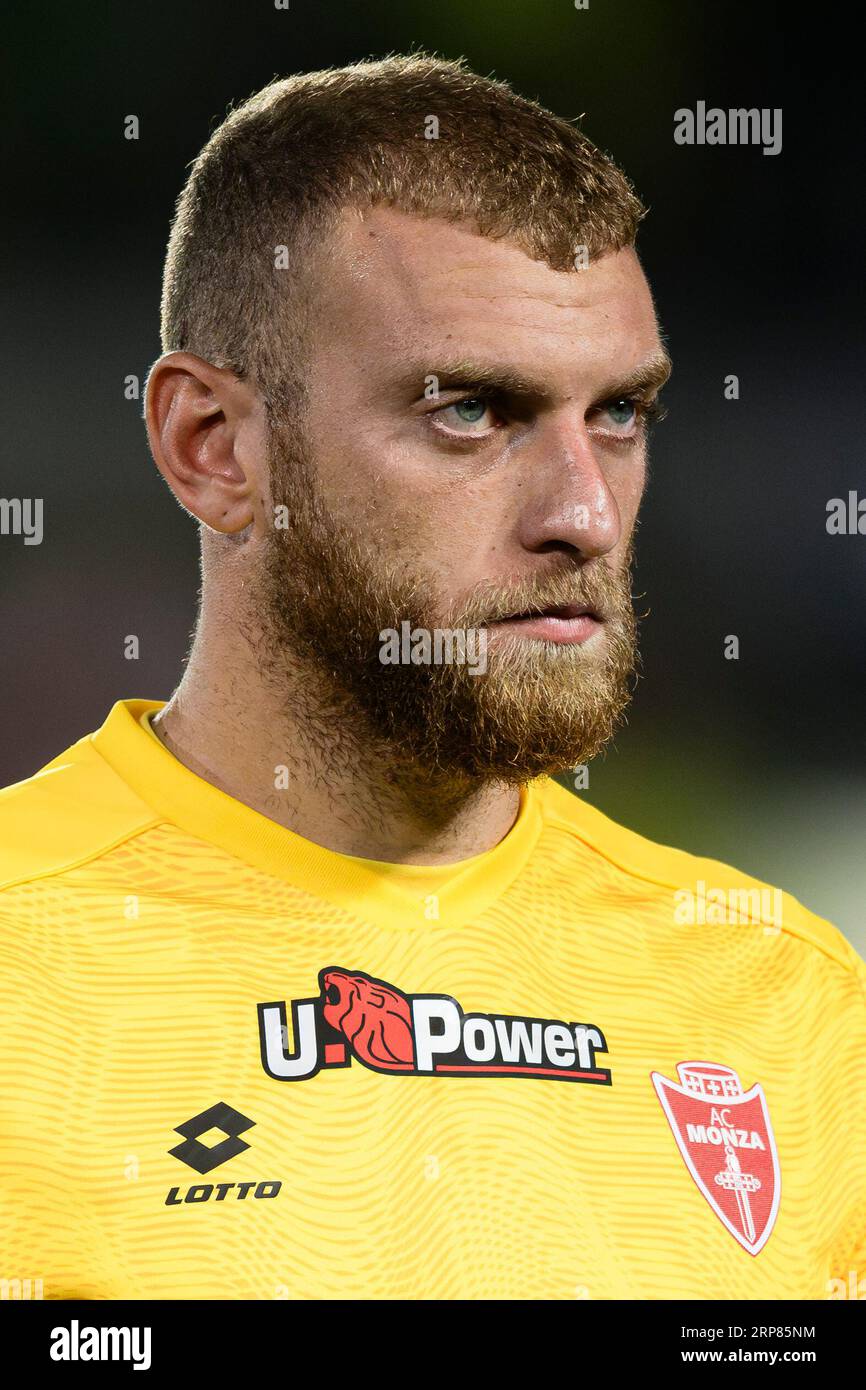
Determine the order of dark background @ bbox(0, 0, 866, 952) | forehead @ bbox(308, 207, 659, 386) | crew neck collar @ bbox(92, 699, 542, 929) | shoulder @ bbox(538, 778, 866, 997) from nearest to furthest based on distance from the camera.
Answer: forehead @ bbox(308, 207, 659, 386)
crew neck collar @ bbox(92, 699, 542, 929)
shoulder @ bbox(538, 778, 866, 997)
dark background @ bbox(0, 0, 866, 952)

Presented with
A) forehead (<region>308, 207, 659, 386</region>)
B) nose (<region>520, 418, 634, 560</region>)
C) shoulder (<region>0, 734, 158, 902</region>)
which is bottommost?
shoulder (<region>0, 734, 158, 902</region>)

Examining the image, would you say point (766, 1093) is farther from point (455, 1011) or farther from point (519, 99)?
point (519, 99)

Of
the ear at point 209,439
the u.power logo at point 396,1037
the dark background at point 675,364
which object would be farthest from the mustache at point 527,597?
the dark background at point 675,364

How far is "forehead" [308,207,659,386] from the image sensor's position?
5.58ft

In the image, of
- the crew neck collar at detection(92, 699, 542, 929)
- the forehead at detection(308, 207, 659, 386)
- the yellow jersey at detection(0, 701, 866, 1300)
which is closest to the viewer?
the yellow jersey at detection(0, 701, 866, 1300)

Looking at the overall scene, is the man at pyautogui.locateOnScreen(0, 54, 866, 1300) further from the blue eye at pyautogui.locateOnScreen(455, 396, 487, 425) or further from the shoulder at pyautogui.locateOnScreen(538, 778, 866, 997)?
the shoulder at pyautogui.locateOnScreen(538, 778, 866, 997)

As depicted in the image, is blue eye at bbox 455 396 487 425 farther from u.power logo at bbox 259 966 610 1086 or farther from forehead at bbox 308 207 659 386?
u.power logo at bbox 259 966 610 1086

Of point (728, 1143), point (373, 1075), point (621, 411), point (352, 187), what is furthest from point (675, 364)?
point (373, 1075)

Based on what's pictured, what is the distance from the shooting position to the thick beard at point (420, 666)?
175cm

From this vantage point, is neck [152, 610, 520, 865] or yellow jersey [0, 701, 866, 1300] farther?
neck [152, 610, 520, 865]

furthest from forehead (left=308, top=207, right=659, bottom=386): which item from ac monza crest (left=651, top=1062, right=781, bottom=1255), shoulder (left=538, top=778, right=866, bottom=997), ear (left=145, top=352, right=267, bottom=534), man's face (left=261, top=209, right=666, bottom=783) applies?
ac monza crest (left=651, top=1062, right=781, bottom=1255)

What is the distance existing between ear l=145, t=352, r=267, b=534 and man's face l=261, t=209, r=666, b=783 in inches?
2.1

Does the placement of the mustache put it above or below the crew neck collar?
above

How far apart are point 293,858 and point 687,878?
650 millimetres
